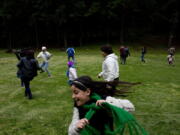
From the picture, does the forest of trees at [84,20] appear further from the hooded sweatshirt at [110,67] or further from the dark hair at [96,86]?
the dark hair at [96,86]

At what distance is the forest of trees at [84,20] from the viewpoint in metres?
34.8

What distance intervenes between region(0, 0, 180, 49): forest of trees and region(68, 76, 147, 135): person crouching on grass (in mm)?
32665

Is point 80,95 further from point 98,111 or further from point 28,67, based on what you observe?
point 28,67

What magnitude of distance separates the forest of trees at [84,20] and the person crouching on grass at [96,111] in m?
32.7

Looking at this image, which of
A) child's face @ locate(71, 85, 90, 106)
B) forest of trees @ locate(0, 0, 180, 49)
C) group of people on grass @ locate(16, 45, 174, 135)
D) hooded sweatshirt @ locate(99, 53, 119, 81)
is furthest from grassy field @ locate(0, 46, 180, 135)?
forest of trees @ locate(0, 0, 180, 49)

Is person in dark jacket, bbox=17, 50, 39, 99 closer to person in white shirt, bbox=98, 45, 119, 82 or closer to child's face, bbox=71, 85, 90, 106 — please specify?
person in white shirt, bbox=98, 45, 119, 82

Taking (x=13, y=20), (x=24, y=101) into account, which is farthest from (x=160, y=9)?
(x=24, y=101)

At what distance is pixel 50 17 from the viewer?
3534 cm

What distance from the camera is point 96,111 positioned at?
2.20 metres

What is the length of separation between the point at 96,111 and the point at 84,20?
38459 mm

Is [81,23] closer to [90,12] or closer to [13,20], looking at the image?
[90,12]

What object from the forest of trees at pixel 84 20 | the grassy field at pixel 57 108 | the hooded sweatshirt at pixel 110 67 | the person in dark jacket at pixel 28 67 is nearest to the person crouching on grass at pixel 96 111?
the hooded sweatshirt at pixel 110 67

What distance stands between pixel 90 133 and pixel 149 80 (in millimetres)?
9915

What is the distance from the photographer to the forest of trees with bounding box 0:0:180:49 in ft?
114
